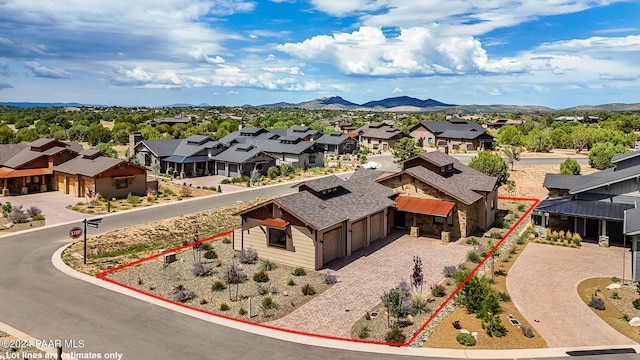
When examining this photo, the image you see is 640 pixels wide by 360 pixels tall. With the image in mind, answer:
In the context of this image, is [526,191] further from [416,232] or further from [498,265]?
[498,265]

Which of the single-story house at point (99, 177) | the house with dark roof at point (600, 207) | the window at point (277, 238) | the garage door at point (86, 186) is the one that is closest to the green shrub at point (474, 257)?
the house with dark roof at point (600, 207)

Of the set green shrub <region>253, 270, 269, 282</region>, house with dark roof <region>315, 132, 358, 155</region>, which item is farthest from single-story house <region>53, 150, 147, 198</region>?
house with dark roof <region>315, 132, 358, 155</region>

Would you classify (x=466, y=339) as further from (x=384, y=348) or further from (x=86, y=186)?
(x=86, y=186)

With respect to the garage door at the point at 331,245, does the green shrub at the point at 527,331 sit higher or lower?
lower

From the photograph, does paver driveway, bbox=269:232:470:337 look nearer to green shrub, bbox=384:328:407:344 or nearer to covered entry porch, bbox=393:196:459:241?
covered entry porch, bbox=393:196:459:241

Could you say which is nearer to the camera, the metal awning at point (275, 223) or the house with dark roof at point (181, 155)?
the metal awning at point (275, 223)

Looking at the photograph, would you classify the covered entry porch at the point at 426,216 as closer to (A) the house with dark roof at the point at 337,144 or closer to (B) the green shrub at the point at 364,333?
(B) the green shrub at the point at 364,333
